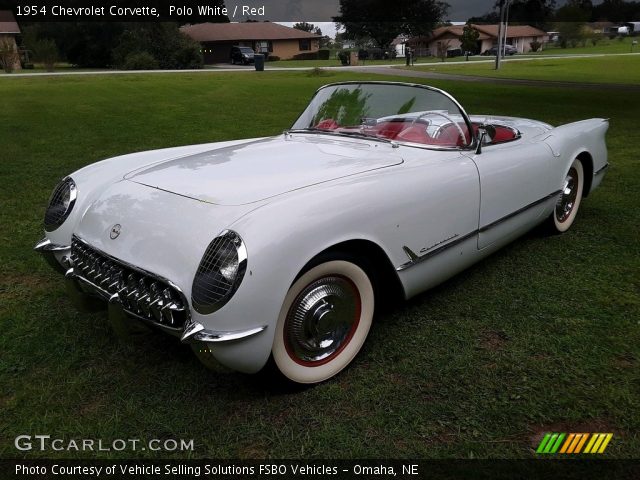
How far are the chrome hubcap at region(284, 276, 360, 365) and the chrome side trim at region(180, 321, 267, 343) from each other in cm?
29

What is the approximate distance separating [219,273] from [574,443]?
61.8 inches

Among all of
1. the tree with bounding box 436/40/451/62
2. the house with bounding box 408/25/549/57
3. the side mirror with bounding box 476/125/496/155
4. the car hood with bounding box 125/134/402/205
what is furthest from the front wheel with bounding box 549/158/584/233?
the house with bounding box 408/25/549/57

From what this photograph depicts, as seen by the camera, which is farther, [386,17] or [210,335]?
[386,17]

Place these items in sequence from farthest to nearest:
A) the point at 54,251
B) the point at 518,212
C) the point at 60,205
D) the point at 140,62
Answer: the point at 140,62, the point at 518,212, the point at 60,205, the point at 54,251

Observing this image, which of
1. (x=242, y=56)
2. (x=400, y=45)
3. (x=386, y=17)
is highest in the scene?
(x=386, y=17)

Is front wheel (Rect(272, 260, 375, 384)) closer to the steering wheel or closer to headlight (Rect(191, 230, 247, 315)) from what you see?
headlight (Rect(191, 230, 247, 315))

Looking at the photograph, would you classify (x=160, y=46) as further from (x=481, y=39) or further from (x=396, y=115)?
(x=481, y=39)

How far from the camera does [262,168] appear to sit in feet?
8.55

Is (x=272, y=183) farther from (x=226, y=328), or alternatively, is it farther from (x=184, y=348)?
(x=184, y=348)

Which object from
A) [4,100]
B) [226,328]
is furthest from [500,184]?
[4,100]

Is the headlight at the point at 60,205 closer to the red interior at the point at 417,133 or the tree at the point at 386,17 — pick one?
the red interior at the point at 417,133

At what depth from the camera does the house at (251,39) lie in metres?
55.2

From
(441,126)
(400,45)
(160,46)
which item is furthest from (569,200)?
(400,45)

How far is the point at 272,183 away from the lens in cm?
235
